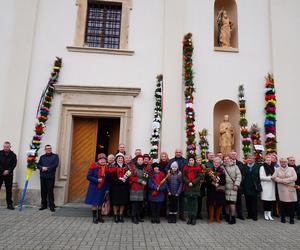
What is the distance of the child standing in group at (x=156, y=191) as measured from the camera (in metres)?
6.52

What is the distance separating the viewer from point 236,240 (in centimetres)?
513

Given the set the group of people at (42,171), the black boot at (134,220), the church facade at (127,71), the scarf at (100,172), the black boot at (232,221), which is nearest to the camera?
the black boot at (134,220)

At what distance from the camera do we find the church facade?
831 centimetres

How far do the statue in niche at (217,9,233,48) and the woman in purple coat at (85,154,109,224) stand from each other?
6.17 m

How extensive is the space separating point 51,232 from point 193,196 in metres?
3.33

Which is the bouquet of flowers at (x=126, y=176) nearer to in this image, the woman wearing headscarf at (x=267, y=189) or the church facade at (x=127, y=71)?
A: the church facade at (x=127, y=71)

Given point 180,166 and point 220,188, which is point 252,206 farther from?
point 180,166

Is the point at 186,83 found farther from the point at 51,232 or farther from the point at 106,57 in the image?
the point at 51,232

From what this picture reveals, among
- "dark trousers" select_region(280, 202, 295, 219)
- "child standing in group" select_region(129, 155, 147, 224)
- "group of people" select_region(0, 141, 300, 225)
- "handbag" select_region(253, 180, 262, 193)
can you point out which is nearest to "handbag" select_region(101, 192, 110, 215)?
"group of people" select_region(0, 141, 300, 225)

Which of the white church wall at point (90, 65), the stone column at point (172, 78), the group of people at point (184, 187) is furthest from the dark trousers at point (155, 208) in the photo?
the white church wall at point (90, 65)

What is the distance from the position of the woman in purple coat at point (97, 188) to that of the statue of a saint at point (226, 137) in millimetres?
4192

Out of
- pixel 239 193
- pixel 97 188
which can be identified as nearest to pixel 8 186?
pixel 97 188

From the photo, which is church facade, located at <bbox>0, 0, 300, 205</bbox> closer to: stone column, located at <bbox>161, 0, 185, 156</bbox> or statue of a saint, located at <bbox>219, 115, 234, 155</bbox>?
stone column, located at <bbox>161, 0, 185, 156</bbox>

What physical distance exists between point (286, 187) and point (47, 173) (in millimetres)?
6551
